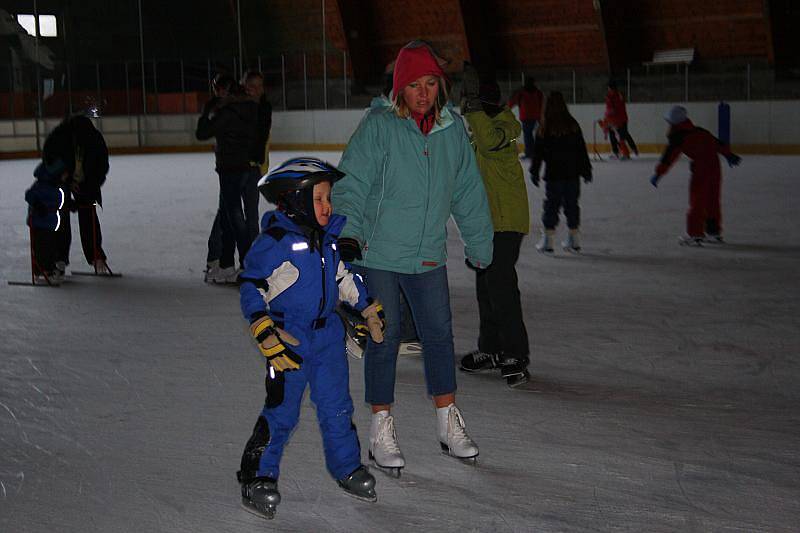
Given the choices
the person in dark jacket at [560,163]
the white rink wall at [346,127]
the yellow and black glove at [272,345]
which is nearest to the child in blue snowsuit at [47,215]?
the person in dark jacket at [560,163]

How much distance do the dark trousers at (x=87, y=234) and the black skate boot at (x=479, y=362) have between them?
157 inches

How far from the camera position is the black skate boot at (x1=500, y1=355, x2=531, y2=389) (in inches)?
190

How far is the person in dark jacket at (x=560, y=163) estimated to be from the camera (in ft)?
27.2

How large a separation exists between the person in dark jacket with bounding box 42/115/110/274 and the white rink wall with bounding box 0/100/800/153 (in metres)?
15.0

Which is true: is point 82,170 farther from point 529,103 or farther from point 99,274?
point 529,103

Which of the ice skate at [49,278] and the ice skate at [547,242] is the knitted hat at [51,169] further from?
the ice skate at [547,242]

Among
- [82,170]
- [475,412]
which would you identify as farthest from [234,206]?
[475,412]

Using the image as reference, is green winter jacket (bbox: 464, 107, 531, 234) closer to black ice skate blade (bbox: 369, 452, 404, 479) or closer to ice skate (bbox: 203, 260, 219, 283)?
black ice skate blade (bbox: 369, 452, 404, 479)

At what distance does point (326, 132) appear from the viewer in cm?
2672

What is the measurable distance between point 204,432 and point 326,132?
22984mm

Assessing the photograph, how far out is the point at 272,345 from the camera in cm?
302

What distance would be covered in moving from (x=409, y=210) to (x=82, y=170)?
5.01 metres

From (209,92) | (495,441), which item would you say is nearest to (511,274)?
(495,441)

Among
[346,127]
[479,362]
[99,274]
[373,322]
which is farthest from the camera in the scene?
[346,127]
